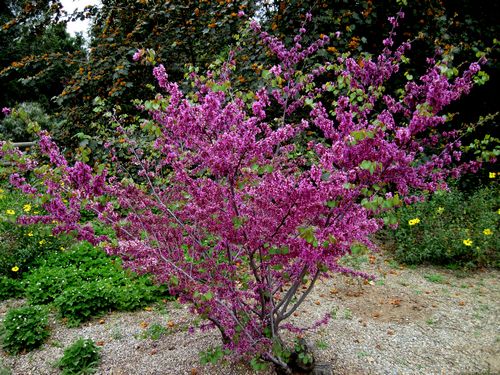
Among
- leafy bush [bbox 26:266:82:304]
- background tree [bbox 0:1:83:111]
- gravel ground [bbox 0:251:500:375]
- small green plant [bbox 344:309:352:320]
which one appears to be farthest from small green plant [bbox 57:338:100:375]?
background tree [bbox 0:1:83:111]

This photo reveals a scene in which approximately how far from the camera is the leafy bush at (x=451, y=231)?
15.6 feet

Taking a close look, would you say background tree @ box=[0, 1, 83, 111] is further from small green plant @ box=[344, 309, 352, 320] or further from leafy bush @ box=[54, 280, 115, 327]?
small green plant @ box=[344, 309, 352, 320]

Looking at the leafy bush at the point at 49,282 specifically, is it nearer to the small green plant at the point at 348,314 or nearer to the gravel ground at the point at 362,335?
the gravel ground at the point at 362,335

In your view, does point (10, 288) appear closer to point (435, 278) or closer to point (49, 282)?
point (49, 282)

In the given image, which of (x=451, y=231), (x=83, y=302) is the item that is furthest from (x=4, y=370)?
(x=451, y=231)

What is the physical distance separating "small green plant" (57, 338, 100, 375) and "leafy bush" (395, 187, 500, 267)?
11.6 feet

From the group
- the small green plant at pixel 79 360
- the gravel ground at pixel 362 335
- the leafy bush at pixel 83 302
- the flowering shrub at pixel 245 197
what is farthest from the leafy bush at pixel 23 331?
the flowering shrub at pixel 245 197

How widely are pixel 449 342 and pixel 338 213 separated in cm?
175

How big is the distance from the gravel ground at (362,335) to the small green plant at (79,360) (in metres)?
0.08

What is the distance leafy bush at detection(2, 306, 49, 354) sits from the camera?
3.24 metres

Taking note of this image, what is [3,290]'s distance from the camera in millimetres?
4148

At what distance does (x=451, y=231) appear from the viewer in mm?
4969

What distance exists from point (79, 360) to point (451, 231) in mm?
4151

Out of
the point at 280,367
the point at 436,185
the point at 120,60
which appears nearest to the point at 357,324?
the point at 280,367
